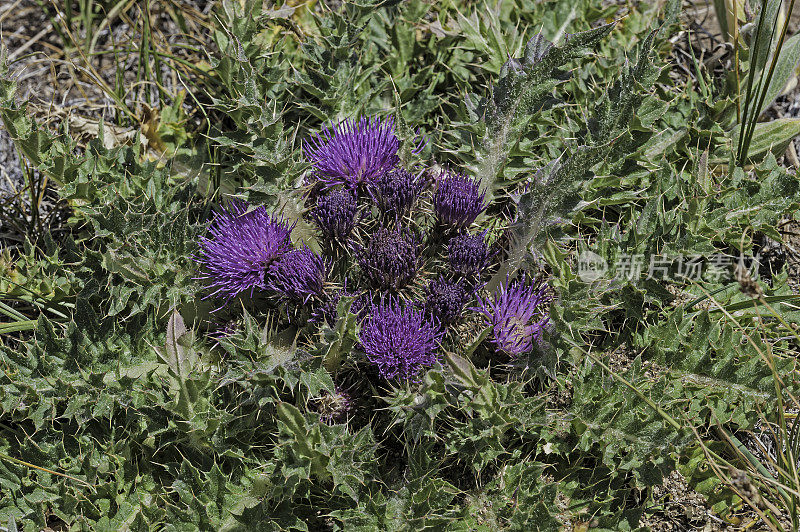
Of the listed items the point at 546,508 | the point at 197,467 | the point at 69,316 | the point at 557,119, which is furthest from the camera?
the point at 557,119

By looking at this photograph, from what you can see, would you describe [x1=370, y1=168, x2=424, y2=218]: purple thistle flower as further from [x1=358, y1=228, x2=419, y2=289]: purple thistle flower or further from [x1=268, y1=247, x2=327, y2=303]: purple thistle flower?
[x1=268, y1=247, x2=327, y2=303]: purple thistle flower

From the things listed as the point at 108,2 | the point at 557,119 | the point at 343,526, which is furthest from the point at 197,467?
the point at 108,2

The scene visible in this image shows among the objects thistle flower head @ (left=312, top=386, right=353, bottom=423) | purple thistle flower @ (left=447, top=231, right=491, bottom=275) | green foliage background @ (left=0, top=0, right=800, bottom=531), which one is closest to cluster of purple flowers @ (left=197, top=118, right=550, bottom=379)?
purple thistle flower @ (left=447, top=231, right=491, bottom=275)

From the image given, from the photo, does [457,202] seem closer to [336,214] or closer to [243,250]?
[336,214]

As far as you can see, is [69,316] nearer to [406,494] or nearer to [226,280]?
[226,280]

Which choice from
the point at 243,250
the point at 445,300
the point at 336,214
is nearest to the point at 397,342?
the point at 445,300

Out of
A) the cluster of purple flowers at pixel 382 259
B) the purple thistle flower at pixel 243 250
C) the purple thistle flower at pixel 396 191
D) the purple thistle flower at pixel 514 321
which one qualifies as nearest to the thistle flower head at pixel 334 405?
the cluster of purple flowers at pixel 382 259
